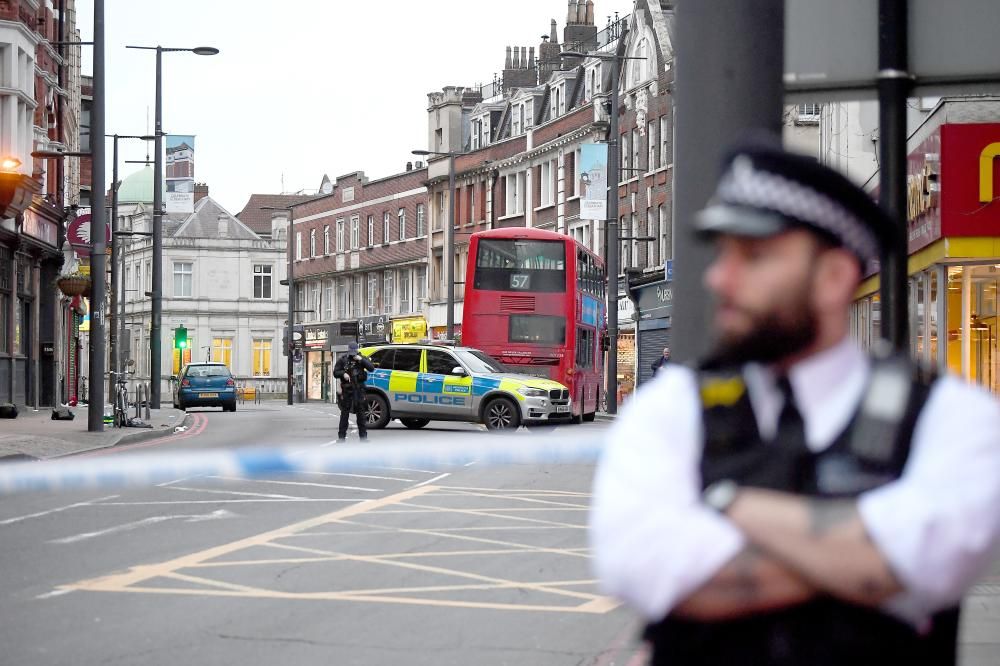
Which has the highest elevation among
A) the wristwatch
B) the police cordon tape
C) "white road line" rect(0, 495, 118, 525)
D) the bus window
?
the bus window

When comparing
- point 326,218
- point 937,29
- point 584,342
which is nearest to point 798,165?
point 937,29

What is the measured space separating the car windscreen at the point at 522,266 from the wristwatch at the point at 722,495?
3219 centimetres

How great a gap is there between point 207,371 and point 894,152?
46.3 m

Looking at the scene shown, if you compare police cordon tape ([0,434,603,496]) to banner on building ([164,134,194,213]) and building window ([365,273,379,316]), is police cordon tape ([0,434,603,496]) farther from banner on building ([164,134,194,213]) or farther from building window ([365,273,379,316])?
building window ([365,273,379,316])

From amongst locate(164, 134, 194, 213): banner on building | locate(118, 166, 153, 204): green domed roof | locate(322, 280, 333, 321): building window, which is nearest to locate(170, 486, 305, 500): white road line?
locate(164, 134, 194, 213): banner on building

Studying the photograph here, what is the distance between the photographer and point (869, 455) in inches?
67.8

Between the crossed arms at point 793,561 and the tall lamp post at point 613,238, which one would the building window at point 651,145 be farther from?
the crossed arms at point 793,561

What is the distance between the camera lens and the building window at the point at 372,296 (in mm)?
76938

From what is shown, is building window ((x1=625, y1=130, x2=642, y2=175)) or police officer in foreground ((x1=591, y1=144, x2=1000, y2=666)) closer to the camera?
police officer in foreground ((x1=591, y1=144, x2=1000, y2=666))

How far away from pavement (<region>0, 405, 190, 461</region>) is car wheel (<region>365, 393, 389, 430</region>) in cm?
389

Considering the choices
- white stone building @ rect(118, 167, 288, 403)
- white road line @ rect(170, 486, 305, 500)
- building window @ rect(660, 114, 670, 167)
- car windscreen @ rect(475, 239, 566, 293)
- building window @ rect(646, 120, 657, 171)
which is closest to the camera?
white road line @ rect(170, 486, 305, 500)

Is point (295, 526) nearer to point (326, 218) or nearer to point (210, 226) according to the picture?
point (326, 218)

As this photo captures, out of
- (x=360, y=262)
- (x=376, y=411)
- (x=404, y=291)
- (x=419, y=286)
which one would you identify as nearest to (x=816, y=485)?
(x=376, y=411)

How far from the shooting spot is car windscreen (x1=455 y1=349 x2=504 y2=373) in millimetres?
29172
